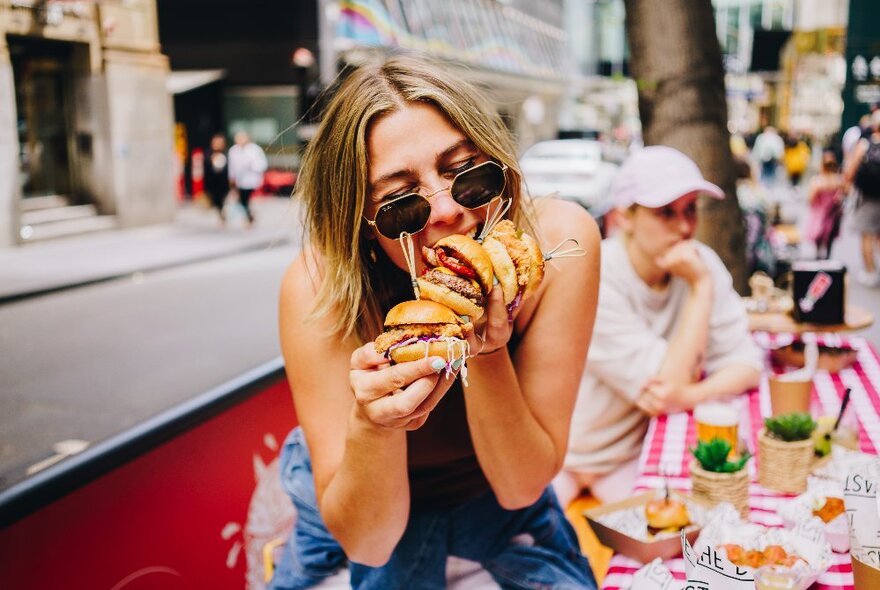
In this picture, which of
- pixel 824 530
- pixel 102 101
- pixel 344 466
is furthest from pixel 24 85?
pixel 824 530

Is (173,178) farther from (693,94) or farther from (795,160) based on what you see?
(795,160)

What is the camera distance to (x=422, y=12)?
29953 mm

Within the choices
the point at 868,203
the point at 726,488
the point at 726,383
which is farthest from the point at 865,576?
the point at 868,203

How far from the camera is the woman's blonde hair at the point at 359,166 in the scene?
1.65 meters

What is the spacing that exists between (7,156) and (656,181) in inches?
306

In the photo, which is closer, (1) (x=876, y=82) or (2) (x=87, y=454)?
(2) (x=87, y=454)

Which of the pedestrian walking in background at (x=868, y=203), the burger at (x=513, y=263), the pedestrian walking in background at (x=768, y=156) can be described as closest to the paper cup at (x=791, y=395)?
the burger at (x=513, y=263)

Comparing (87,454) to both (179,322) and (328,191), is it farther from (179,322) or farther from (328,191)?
(179,322)

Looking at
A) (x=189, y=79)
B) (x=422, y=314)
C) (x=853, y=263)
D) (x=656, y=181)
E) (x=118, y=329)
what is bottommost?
(x=118, y=329)

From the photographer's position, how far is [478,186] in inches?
64.6

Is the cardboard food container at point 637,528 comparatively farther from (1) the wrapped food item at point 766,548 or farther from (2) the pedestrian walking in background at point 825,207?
(2) the pedestrian walking in background at point 825,207

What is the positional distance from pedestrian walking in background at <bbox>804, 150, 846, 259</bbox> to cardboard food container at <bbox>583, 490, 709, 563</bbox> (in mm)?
9358

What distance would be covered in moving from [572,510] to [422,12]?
2952 cm

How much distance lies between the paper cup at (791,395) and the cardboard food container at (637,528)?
0.73 metres
